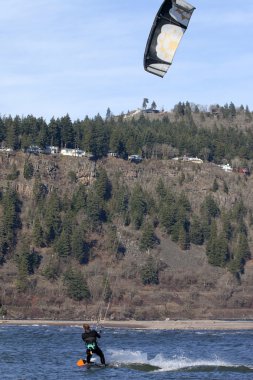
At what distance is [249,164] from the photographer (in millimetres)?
160750

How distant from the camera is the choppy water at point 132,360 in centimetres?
3200

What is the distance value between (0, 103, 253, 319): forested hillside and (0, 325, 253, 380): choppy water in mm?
44895

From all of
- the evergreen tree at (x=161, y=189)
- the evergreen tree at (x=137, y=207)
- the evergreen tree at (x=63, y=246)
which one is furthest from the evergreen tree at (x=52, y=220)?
the evergreen tree at (x=161, y=189)

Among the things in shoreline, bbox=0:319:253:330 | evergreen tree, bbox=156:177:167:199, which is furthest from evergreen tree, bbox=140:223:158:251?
shoreline, bbox=0:319:253:330

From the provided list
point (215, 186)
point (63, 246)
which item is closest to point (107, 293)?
point (63, 246)

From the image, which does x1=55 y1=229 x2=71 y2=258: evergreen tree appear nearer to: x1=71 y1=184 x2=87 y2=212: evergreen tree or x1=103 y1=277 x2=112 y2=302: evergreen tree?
x1=103 y1=277 x2=112 y2=302: evergreen tree

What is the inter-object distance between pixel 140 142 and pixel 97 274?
139 ft

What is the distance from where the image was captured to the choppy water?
32.0 metres

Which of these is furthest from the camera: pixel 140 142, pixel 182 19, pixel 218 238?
pixel 140 142

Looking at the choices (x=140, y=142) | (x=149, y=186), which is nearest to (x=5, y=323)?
(x=149, y=186)

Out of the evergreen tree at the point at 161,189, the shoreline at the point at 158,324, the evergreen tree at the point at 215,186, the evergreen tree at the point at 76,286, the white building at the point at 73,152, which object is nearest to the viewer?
the shoreline at the point at 158,324

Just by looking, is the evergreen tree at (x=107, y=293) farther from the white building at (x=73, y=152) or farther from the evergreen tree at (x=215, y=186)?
the white building at (x=73, y=152)

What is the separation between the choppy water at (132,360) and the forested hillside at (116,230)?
4490cm

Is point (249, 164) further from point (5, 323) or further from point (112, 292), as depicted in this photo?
point (5, 323)
